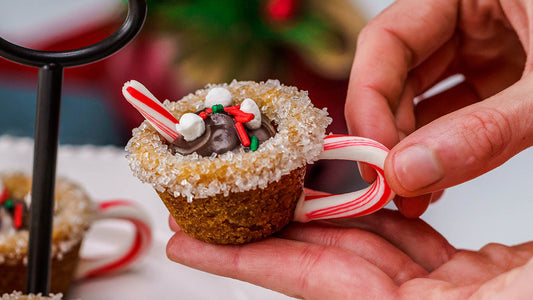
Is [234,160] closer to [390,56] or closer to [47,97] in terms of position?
[47,97]

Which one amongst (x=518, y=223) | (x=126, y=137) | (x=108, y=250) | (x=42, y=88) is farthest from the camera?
(x=126, y=137)

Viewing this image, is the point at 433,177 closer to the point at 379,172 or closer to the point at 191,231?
the point at 379,172

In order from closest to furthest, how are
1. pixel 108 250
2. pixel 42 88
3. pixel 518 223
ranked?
1. pixel 42 88
2. pixel 108 250
3. pixel 518 223

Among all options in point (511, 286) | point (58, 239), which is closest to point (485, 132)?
point (511, 286)

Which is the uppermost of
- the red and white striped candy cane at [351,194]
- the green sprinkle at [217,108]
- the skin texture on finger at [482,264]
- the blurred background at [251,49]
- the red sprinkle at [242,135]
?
the blurred background at [251,49]

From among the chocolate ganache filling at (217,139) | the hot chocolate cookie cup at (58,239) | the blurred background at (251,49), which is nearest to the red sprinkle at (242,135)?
the chocolate ganache filling at (217,139)

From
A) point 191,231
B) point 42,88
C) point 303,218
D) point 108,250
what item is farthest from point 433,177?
point 108,250

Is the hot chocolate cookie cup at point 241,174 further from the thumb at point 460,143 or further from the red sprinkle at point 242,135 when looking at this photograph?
the thumb at point 460,143
